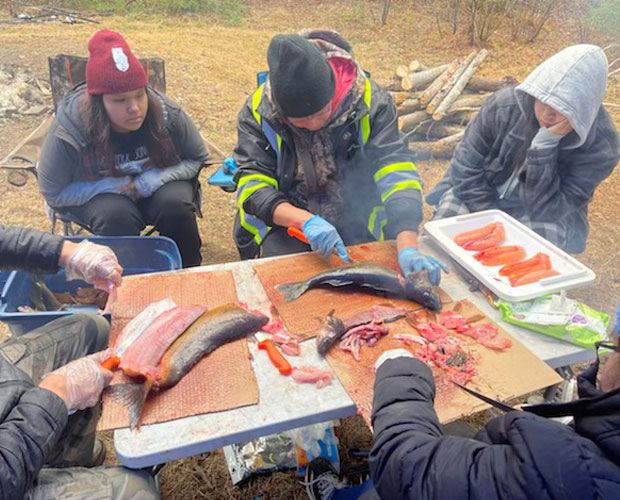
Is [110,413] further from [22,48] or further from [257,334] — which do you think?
[22,48]

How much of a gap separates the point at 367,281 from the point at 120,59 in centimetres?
228

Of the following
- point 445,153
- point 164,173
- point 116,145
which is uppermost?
point 116,145

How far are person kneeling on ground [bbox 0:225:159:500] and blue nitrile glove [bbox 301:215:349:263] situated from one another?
3.69 ft

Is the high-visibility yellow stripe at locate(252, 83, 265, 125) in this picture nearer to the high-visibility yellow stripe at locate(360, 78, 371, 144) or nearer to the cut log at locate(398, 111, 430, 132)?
the high-visibility yellow stripe at locate(360, 78, 371, 144)

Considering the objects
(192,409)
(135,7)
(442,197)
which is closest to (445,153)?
(442,197)

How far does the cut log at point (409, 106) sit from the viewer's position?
7.18 metres

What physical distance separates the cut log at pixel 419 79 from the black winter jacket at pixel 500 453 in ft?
22.0

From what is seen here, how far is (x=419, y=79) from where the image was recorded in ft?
24.9

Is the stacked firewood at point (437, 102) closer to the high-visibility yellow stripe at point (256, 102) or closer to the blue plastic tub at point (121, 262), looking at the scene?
the high-visibility yellow stripe at point (256, 102)

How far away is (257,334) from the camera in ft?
7.47

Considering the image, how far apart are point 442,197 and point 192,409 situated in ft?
9.53

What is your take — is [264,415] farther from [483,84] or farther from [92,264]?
[483,84]

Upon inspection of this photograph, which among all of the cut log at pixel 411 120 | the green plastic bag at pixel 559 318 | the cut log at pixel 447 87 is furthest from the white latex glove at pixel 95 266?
the cut log at pixel 447 87

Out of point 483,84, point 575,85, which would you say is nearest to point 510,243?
point 575,85
